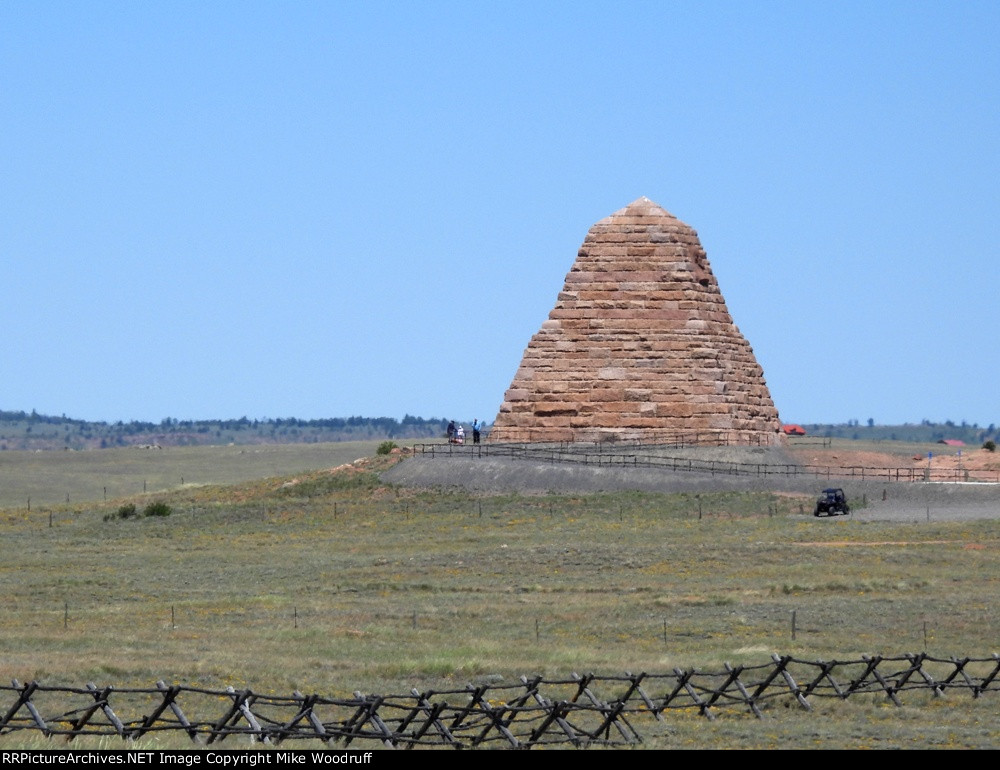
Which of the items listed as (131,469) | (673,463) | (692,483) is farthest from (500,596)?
(131,469)

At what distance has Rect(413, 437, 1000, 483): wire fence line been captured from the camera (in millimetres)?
68000

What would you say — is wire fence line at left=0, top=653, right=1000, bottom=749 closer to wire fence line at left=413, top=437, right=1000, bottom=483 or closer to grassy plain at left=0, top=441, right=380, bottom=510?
wire fence line at left=413, top=437, right=1000, bottom=483

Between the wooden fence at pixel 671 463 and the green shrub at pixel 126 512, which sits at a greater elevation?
the wooden fence at pixel 671 463

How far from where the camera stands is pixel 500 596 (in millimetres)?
42281

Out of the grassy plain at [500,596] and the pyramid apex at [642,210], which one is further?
the pyramid apex at [642,210]

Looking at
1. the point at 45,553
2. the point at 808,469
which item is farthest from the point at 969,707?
the point at 808,469

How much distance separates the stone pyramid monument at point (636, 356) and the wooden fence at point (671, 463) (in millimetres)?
1753

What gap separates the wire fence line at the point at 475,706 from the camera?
851 inches

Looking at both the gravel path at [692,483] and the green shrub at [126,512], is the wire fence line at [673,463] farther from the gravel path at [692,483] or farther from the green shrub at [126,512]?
the green shrub at [126,512]

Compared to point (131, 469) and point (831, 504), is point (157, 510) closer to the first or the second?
point (831, 504)

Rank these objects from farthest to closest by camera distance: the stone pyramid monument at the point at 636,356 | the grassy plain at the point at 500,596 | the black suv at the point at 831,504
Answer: the stone pyramid monument at the point at 636,356
the black suv at the point at 831,504
the grassy plain at the point at 500,596

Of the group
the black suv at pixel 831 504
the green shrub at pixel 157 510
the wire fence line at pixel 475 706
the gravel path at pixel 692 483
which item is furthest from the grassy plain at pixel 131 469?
the wire fence line at pixel 475 706

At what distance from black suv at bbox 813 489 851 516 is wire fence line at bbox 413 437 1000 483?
6.91 meters

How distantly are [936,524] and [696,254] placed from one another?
82.0 feet
